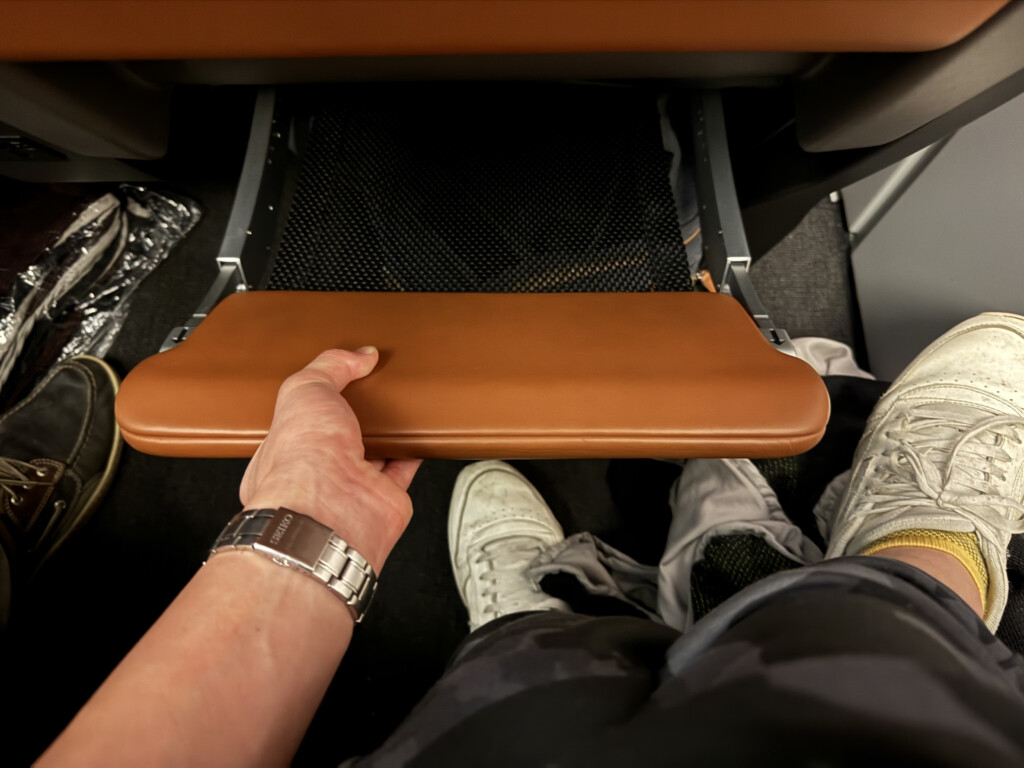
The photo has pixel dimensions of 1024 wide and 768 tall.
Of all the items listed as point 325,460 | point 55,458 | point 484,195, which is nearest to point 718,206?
point 484,195

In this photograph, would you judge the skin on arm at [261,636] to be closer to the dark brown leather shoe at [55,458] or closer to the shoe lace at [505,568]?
the shoe lace at [505,568]

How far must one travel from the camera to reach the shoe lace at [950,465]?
73 centimetres

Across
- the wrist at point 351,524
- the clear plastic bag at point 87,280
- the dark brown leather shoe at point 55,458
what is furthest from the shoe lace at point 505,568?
the clear plastic bag at point 87,280

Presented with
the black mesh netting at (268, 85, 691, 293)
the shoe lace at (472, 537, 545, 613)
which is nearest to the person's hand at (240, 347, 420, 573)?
the black mesh netting at (268, 85, 691, 293)

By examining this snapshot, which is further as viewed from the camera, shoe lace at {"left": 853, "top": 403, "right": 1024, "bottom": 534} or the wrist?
shoe lace at {"left": 853, "top": 403, "right": 1024, "bottom": 534}

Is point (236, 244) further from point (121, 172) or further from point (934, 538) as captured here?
point (934, 538)

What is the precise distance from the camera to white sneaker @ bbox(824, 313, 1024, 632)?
0.73 metres

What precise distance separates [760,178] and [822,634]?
66cm

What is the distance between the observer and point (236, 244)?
0.66 meters

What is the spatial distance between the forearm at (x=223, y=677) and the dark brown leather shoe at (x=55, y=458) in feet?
2.35

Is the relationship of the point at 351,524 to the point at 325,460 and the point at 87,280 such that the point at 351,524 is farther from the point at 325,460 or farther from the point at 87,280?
the point at 87,280

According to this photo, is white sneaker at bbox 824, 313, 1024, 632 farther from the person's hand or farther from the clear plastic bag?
the clear plastic bag

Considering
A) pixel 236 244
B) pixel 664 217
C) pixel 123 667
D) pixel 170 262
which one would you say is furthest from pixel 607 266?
pixel 170 262

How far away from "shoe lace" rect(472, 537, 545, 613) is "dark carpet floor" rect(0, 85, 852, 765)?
→ 11 cm
